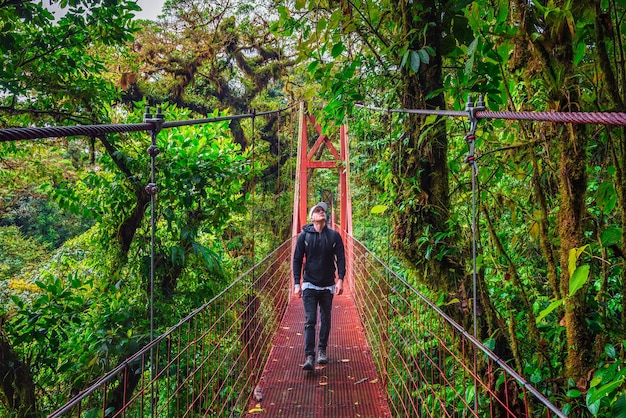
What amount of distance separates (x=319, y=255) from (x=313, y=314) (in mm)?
307

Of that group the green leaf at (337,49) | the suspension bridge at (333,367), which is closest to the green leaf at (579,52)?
the suspension bridge at (333,367)

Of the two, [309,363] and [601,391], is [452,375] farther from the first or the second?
[309,363]

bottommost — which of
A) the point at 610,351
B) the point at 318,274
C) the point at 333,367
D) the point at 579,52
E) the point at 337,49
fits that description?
the point at 333,367

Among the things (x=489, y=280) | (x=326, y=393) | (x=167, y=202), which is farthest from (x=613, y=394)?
(x=167, y=202)

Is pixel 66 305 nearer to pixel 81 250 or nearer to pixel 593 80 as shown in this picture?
pixel 81 250

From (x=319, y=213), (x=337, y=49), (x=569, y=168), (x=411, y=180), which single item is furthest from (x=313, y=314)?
(x=569, y=168)

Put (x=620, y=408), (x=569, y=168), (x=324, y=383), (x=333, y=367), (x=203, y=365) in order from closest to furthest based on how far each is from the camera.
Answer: (x=620, y=408), (x=569, y=168), (x=203, y=365), (x=324, y=383), (x=333, y=367)

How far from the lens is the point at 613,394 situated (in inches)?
29.4

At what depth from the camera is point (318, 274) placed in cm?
235

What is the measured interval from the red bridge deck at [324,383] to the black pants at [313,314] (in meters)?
0.16

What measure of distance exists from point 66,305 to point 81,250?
1260mm

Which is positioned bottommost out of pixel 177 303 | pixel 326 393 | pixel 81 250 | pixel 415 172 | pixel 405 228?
pixel 326 393

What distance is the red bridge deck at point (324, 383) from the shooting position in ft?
6.30

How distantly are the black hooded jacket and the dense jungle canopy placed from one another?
0.44 metres
